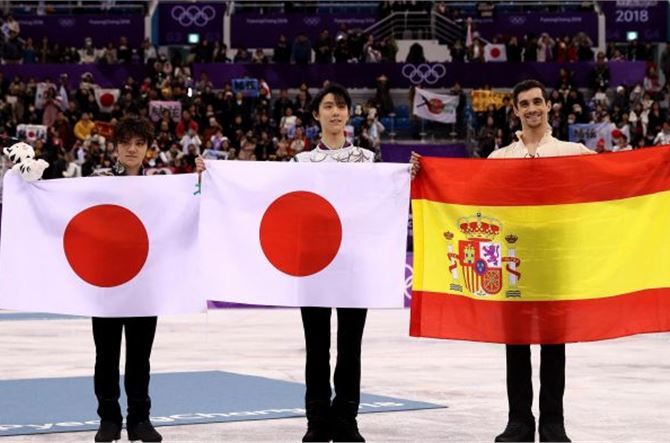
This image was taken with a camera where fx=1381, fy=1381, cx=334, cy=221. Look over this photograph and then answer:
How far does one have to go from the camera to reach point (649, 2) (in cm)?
3816

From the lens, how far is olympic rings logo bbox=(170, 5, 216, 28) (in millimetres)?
37906

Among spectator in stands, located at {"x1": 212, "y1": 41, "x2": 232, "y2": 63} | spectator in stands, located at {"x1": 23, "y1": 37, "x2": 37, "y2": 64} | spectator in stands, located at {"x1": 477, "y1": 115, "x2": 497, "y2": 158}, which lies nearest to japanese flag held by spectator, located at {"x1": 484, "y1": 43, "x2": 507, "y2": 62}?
spectator in stands, located at {"x1": 477, "y1": 115, "x2": 497, "y2": 158}

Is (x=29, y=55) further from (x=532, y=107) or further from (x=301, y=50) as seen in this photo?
(x=532, y=107)

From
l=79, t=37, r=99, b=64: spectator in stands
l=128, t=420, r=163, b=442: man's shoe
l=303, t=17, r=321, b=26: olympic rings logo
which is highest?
l=303, t=17, r=321, b=26: olympic rings logo

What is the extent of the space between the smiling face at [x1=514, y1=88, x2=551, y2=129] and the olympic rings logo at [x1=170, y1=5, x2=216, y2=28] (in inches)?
1206

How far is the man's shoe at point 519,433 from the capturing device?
7703 millimetres

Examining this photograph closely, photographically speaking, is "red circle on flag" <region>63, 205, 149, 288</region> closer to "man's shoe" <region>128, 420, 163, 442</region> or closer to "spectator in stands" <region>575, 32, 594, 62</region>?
"man's shoe" <region>128, 420, 163, 442</region>

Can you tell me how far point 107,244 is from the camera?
8.23m

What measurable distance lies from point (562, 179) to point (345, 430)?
1.91 meters

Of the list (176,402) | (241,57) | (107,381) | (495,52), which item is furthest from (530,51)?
(107,381)

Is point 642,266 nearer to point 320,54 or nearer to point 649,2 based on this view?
point 320,54

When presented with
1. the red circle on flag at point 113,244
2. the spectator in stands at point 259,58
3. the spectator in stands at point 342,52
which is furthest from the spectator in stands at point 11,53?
the red circle on flag at point 113,244

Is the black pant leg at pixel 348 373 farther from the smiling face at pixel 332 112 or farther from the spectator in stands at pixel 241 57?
the spectator in stands at pixel 241 57

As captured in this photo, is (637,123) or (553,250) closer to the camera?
(553,250)
